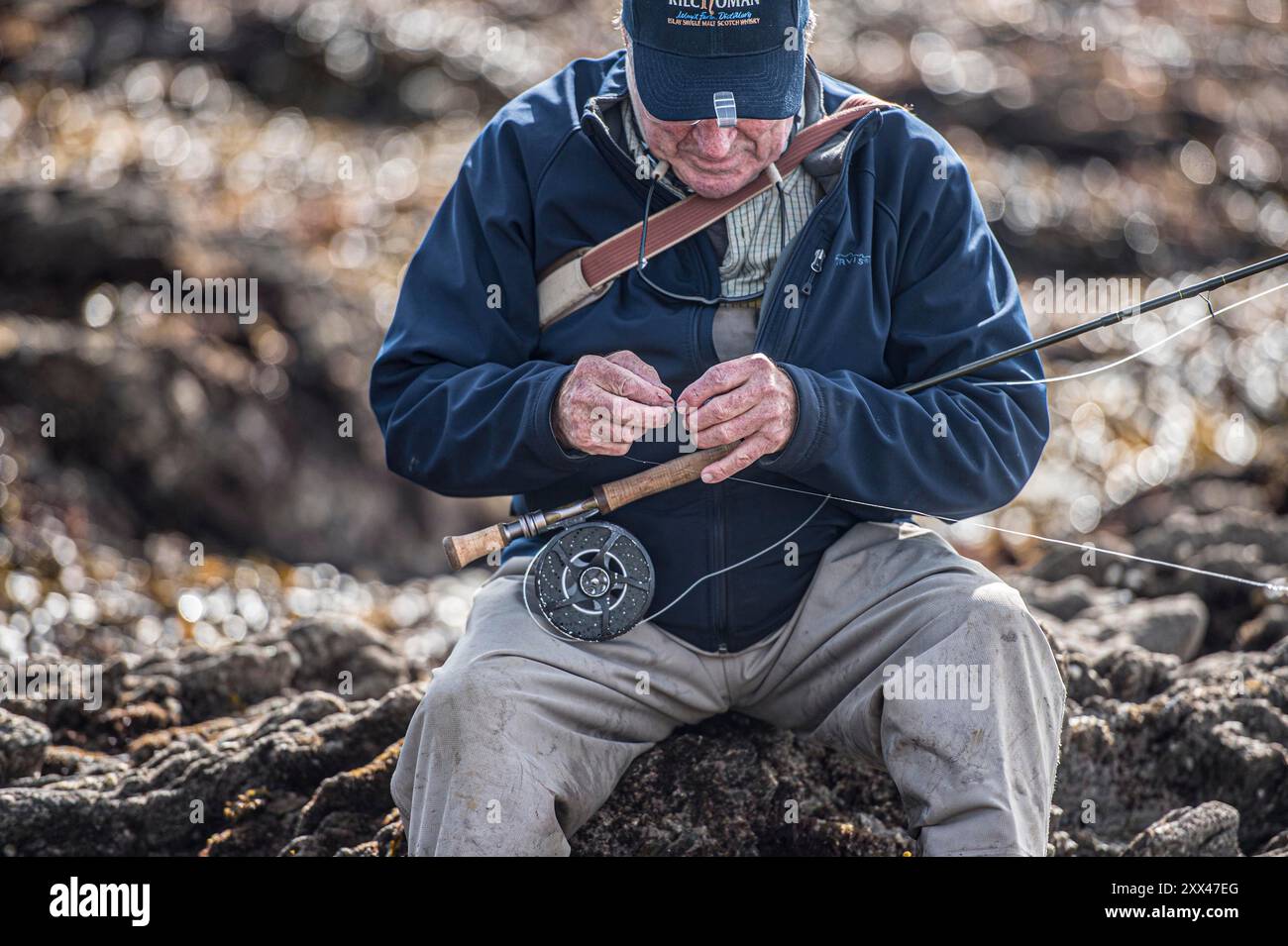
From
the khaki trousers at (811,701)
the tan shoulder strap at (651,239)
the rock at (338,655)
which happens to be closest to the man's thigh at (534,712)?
the khaki trousers at (811,701)

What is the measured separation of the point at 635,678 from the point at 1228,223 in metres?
15.5

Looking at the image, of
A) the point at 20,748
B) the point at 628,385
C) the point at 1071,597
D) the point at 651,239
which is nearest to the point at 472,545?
the point at 628,385

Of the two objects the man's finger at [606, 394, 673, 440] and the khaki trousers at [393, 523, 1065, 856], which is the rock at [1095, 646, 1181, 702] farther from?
the man's finger at [606, 394, 673, 440]

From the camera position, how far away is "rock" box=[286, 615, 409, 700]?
6035 millimetres

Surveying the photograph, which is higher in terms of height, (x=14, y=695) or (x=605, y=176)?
Answer: (x=605, y=176)

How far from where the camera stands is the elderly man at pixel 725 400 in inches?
149

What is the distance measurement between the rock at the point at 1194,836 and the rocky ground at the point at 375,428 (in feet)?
0.05

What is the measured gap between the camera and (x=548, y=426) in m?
3.92

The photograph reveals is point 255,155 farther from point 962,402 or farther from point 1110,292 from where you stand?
point 962,402

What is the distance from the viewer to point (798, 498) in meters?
4.22

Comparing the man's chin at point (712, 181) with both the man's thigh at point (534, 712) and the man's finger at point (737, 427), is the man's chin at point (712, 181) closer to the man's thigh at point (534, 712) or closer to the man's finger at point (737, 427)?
the man's finger at point (737, 427)

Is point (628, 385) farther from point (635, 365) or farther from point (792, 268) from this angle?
point (792, 268)

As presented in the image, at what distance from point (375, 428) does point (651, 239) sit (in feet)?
24.7
